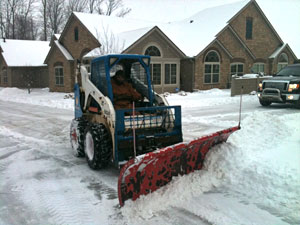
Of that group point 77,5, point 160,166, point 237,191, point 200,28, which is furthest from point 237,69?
point 77,5

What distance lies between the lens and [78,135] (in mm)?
6660

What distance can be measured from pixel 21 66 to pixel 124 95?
3033cm

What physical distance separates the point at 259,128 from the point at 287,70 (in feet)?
26.1

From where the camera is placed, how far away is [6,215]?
418 centimetres

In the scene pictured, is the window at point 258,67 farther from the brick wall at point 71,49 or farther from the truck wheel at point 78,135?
the truck wheel at point 78,135

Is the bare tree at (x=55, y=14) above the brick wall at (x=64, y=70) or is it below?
above

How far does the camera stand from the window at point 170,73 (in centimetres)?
2372

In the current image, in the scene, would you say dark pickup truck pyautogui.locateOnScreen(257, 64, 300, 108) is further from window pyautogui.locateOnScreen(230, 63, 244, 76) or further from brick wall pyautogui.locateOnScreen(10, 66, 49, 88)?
brick wall pyautogui.locateOnScreen(10, 66, 49, 88)

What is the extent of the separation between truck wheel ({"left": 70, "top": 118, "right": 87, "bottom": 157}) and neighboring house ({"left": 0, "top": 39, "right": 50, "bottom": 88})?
28.5m

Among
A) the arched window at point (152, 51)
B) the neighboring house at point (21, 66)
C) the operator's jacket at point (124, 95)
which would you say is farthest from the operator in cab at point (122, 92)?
the neighboring house at point (21, 66)

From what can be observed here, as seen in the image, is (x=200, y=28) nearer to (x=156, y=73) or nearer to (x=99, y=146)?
(x=156, y=73)

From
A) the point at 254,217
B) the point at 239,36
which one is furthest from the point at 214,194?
the point at 239,36

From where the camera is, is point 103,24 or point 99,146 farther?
point 103,24

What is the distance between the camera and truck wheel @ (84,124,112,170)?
18.2ft
